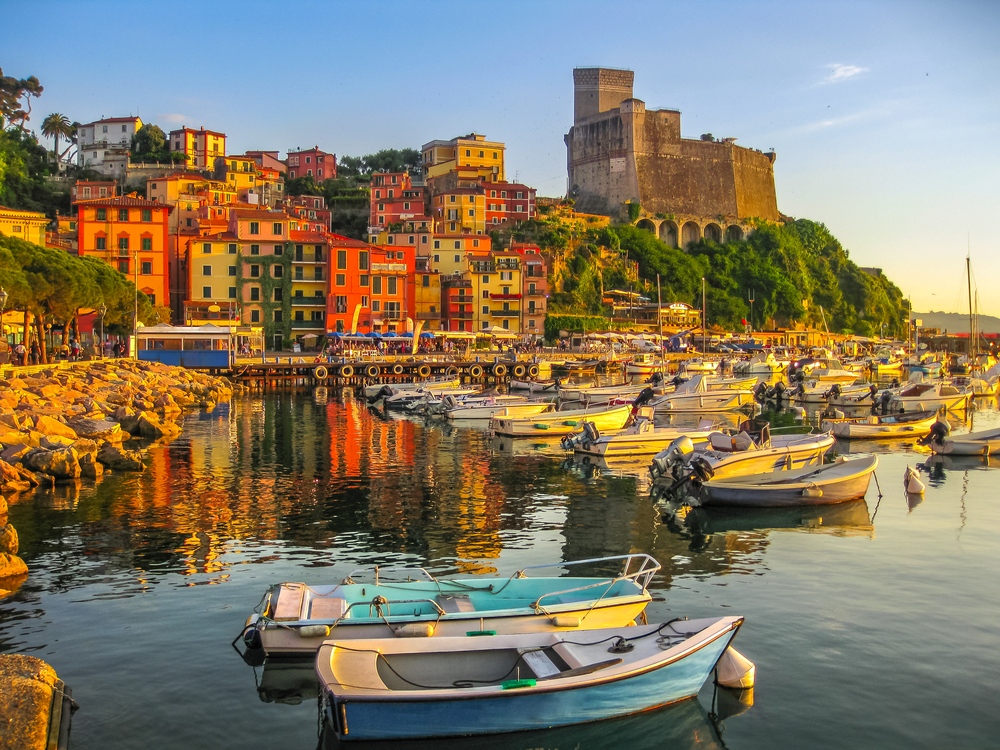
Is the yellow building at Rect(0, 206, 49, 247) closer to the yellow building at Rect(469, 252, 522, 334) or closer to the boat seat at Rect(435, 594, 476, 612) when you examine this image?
the yellow building at Rect(469, 252, 522, 334)

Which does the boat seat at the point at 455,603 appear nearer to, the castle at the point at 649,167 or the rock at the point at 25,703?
the rock at the point at 25,703

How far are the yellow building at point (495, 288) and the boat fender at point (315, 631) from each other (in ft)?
232

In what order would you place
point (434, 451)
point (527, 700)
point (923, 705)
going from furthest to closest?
point (434, 451) < point (923, 705) < point (527, 700)

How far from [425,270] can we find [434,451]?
52.2 m

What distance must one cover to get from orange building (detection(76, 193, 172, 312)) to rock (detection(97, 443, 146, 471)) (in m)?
46.5

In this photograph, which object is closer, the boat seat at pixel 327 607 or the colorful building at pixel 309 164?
the boat seat at pixel 327 607

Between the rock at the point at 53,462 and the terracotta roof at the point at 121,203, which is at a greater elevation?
the terracotta roof at the point at 121,203

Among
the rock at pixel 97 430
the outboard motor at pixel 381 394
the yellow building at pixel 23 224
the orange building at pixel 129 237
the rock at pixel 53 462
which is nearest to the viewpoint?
the rock at pixel 53 462

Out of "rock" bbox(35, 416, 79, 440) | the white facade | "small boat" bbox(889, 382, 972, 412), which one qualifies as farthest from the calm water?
the white facade

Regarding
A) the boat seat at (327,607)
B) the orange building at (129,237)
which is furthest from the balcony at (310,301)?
the boat seat at (327,607)

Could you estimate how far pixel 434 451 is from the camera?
30.3m

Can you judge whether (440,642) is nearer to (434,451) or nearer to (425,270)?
(434,451)

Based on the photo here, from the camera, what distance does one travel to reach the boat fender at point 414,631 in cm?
1019

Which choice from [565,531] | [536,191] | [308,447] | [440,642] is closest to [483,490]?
[565,531]
